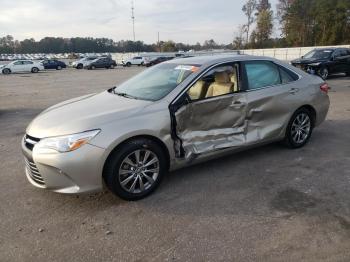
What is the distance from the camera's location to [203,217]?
11.8 ft

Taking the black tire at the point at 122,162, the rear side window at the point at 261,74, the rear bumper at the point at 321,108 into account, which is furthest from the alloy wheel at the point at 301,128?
the black tire at the point at 122,162

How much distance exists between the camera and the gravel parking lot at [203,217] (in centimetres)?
305

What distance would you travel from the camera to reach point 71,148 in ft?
11.7

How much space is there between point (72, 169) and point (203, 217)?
1.44m

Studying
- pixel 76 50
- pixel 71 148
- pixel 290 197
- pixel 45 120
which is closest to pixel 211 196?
pixel 290 197

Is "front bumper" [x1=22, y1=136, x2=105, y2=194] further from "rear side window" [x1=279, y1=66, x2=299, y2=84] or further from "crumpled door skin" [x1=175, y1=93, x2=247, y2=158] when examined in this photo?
"rear side window" [x1=279, y1=66, x2=299, y2=84]

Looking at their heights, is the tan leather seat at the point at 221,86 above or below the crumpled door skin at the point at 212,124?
above

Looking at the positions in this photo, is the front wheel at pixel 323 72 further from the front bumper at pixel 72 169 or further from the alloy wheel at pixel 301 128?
the front bumper at pixel 72 169

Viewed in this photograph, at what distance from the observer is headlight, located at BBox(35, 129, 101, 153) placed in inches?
141

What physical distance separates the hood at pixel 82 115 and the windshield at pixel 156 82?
0.22 meters

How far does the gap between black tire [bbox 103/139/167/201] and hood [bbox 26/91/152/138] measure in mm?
344

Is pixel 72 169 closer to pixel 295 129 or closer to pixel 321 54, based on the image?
pixel 295 129

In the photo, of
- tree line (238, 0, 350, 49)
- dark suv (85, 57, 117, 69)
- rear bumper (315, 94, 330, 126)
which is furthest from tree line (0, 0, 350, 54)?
rear bumper (315, 94, 330, 126)

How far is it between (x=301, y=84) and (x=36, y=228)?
4344 mm
